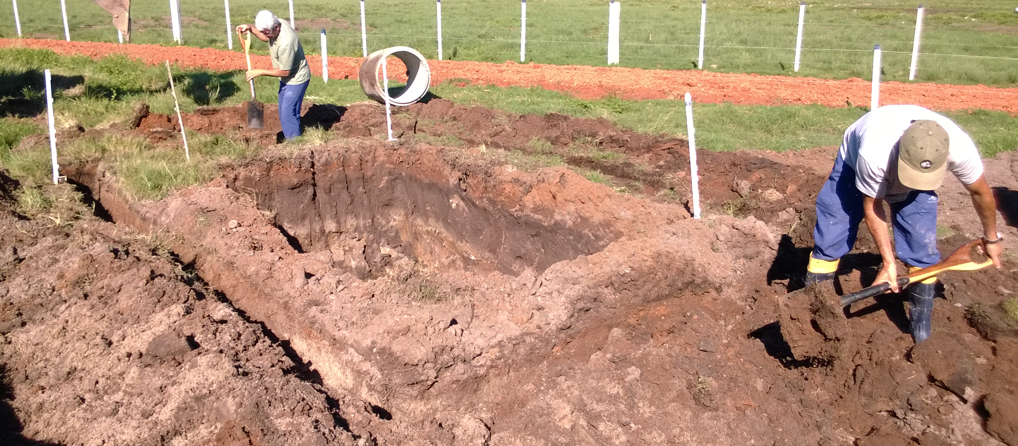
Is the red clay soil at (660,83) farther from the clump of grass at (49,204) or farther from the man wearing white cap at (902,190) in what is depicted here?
the clump of grass at (49,204)

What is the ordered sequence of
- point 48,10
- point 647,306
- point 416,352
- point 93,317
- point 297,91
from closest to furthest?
1. point 416,352
2. point 93,317
3. point 647,306
4. point 297,91
5. point 48,10

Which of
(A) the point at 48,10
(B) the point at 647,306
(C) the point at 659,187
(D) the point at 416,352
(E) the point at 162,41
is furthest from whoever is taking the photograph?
(A) the point at 48,10

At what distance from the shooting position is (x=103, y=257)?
17.4 feet

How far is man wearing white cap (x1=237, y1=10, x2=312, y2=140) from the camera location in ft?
26.6

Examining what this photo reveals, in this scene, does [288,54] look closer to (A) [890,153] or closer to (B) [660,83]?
(A) [890,153]

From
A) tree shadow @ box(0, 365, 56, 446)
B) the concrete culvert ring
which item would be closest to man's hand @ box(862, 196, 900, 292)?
tree shadow @ box(0, 365, 56, 446)

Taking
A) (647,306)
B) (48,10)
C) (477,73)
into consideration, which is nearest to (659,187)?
(647,306)

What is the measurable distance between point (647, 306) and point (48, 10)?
34021mm

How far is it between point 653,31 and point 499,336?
2086cm

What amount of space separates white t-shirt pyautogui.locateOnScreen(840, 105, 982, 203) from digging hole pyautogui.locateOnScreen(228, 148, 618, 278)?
350 centimetres

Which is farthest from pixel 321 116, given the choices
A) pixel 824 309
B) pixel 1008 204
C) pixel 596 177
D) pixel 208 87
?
pixel 1008 204

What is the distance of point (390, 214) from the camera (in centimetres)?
869

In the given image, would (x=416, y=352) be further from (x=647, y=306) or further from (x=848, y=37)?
(x=848, y=37)

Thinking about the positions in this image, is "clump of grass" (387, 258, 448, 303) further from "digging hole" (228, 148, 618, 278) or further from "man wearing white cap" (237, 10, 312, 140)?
"man wearing white cap" (237, 10, 312, 140)
